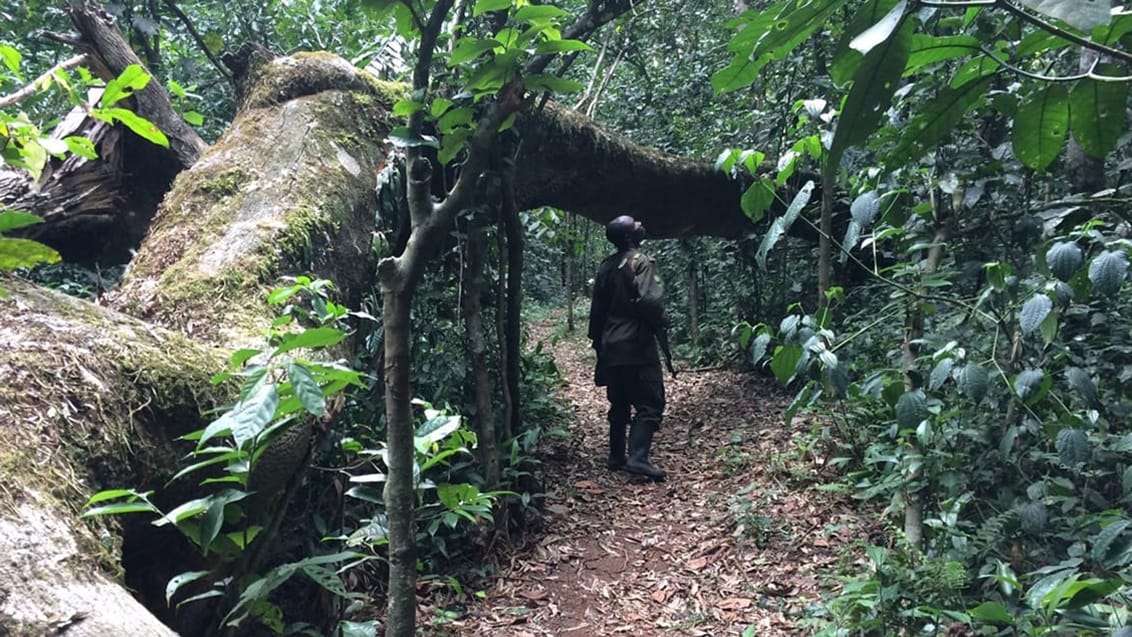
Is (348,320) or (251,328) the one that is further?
(348,320)

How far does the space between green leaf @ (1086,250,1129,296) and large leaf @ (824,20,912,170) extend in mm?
1705

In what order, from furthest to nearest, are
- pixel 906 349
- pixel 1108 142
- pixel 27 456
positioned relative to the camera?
pixel 906 349
pixel 27 456
pixel 1108 142

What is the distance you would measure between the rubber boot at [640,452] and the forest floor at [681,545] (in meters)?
0.09

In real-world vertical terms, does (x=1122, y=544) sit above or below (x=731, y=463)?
above

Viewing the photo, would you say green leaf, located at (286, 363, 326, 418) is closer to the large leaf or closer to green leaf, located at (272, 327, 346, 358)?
green leaf, located at (272, 327, 346, 358)

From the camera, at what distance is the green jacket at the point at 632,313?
5262mm

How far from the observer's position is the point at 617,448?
5.40m

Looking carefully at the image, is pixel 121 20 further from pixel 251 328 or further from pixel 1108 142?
pixel 1108 142

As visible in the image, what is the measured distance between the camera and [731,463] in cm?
514

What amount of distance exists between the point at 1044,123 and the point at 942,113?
0.14 metres

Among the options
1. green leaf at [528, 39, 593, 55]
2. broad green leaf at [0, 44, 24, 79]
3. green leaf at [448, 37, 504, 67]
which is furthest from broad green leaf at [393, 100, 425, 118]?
broad green leaf at [0, 44, 24, 79]

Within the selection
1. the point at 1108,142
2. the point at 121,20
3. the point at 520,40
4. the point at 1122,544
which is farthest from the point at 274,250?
the point at 121,20

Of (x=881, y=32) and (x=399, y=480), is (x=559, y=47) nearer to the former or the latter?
(x=881, y=32)

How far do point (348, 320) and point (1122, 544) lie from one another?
3.09 metres
